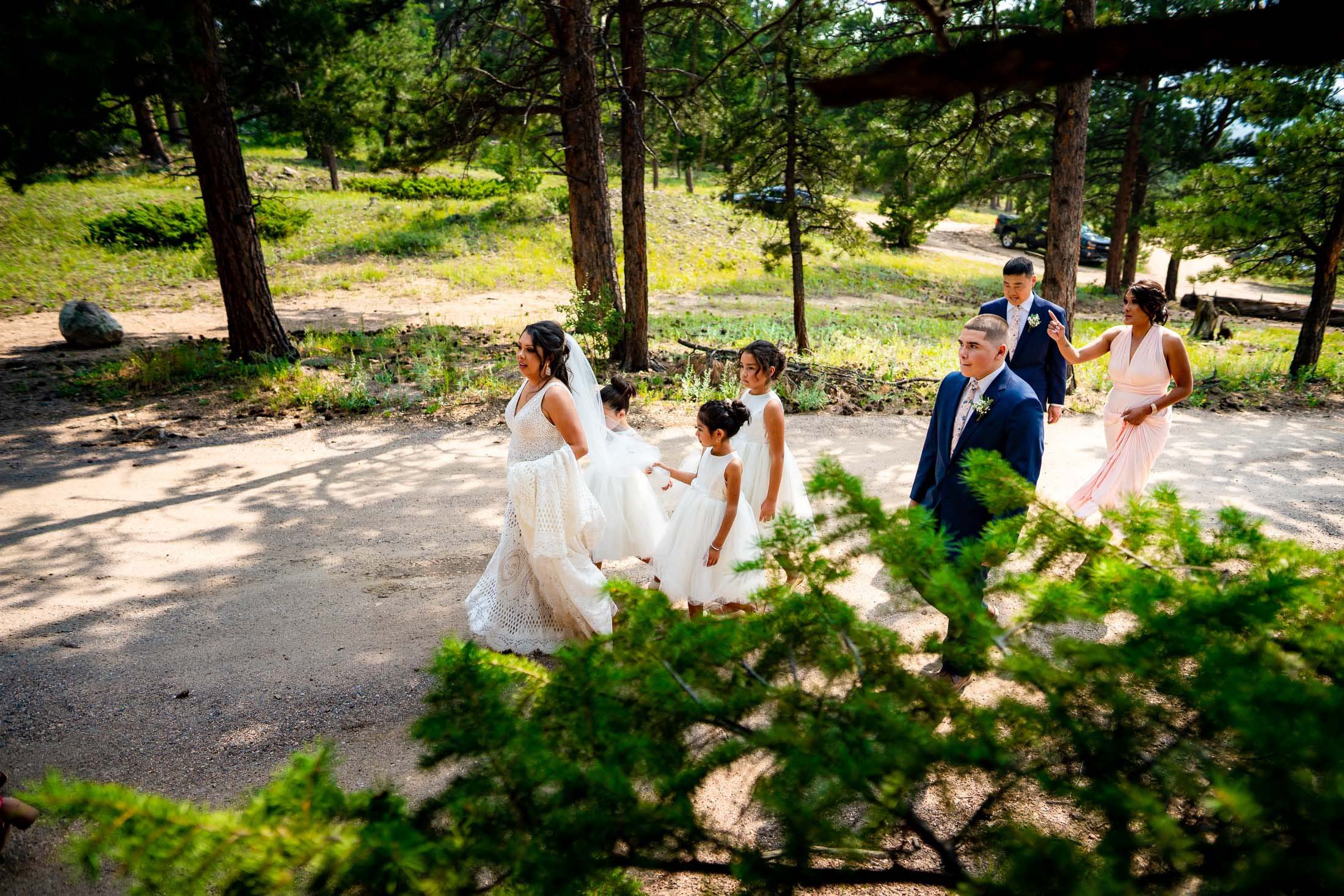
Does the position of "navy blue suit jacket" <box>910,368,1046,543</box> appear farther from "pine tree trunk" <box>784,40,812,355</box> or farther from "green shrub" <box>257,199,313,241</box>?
"green shrub" <box>257,199,313,241</box>

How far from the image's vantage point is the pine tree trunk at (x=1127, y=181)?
75.2ft

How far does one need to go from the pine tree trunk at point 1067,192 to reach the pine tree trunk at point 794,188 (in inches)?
173

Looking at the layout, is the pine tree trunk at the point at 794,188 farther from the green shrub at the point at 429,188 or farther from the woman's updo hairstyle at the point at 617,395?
the green shrub at the point at 429,188

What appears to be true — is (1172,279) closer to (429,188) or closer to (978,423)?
(978,423)

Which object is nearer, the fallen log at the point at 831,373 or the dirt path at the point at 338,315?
the fallen log at the point at 831,373

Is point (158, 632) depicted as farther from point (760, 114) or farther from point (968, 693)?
point (760, 114)

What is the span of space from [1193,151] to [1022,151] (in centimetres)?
649

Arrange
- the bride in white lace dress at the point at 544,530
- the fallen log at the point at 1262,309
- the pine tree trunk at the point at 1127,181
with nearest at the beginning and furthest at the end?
the bride in white lace dress at the point at 544,530 → the pine tree trunk at the point at 1127,181 → the fallen log at the point at 1262,309

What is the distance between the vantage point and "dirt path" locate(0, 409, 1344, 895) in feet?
13.1

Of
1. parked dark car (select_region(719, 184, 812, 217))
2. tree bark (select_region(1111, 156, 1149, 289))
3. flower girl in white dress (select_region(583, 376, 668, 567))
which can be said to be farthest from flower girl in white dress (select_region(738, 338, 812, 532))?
tree bark (select_region(1111, 156, 1149, 289))

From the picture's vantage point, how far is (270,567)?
19.7ft

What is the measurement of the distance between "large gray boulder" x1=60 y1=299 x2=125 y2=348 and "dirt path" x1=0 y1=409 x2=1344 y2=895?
4892mm

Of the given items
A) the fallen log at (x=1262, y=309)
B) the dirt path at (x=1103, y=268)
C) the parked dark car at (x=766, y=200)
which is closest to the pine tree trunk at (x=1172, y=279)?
the dirt path at (x=1103, y=268)

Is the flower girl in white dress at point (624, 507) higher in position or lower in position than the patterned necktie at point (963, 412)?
lower
